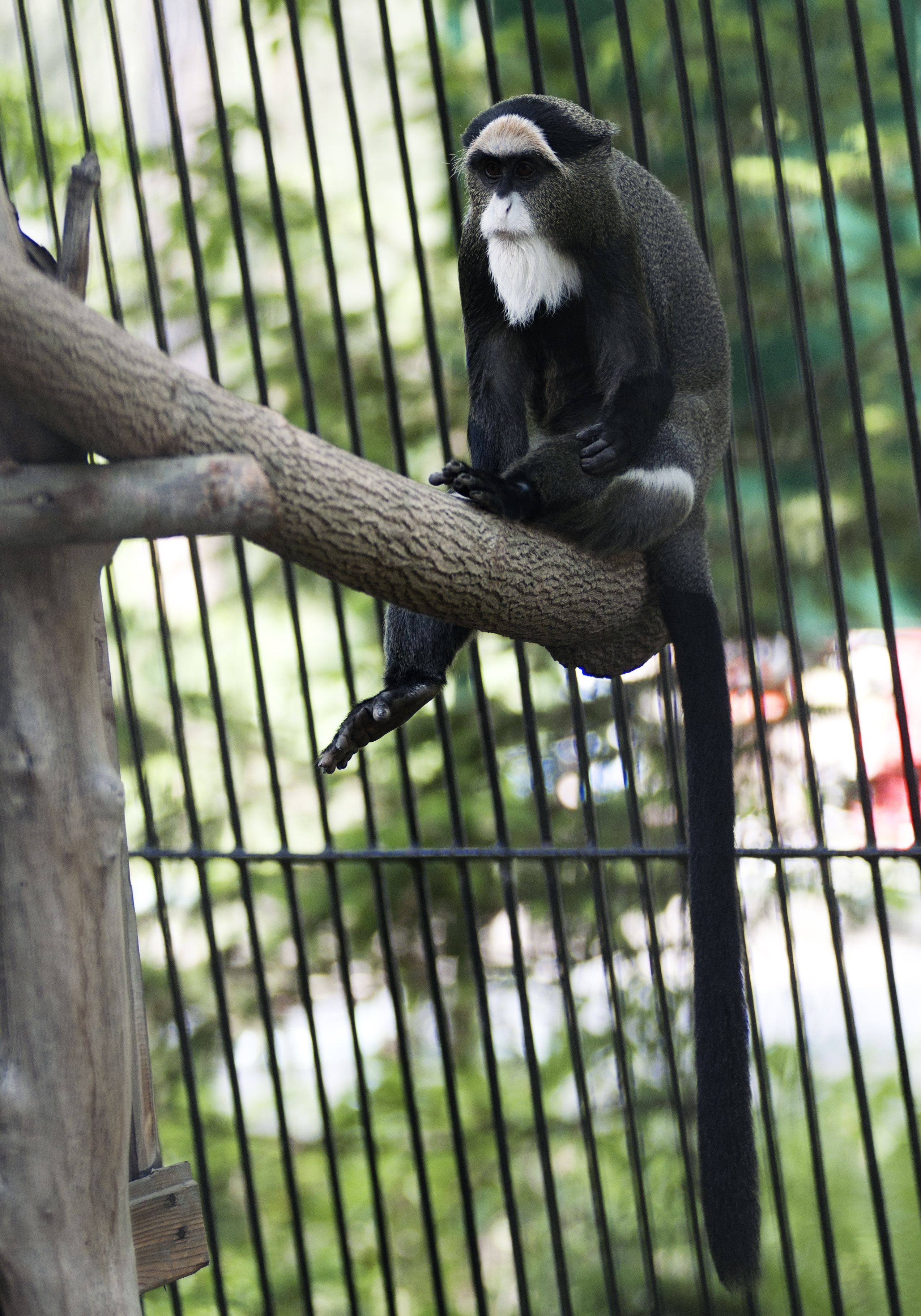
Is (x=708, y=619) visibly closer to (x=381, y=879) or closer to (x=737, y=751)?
(x=381, y=879)

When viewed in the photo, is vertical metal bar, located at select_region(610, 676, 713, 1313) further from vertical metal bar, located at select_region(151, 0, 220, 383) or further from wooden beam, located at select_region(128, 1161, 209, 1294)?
vertical metal bar, located at select_region(151, 0, 220, 383)

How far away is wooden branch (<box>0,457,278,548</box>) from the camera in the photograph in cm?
79

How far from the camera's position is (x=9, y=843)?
0.89 meters

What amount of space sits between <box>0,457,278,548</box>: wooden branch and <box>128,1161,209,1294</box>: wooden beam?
851 millimetres

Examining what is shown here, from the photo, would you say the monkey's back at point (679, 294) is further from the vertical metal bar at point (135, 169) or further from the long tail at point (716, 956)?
the vertical metal bar at point (135, 169)

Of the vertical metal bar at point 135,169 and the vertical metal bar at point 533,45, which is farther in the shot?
the vertical metal bar at point 135,169

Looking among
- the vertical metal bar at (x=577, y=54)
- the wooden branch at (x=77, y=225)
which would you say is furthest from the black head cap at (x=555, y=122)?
the wooden branch at (x=77, y=225)

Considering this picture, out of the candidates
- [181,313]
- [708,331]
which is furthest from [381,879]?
[181,313]

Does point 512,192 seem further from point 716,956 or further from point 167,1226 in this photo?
point 167,1226

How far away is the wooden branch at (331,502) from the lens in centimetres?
79

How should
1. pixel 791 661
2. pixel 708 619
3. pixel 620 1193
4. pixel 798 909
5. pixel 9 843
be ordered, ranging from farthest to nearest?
pixel 798 909 → pixel 620 1193 → pixel 791 661 → pixel 708 619 → pixel 9 843

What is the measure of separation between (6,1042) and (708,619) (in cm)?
88

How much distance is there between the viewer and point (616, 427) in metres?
1.33

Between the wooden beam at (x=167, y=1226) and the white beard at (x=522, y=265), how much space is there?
3.35 ft
